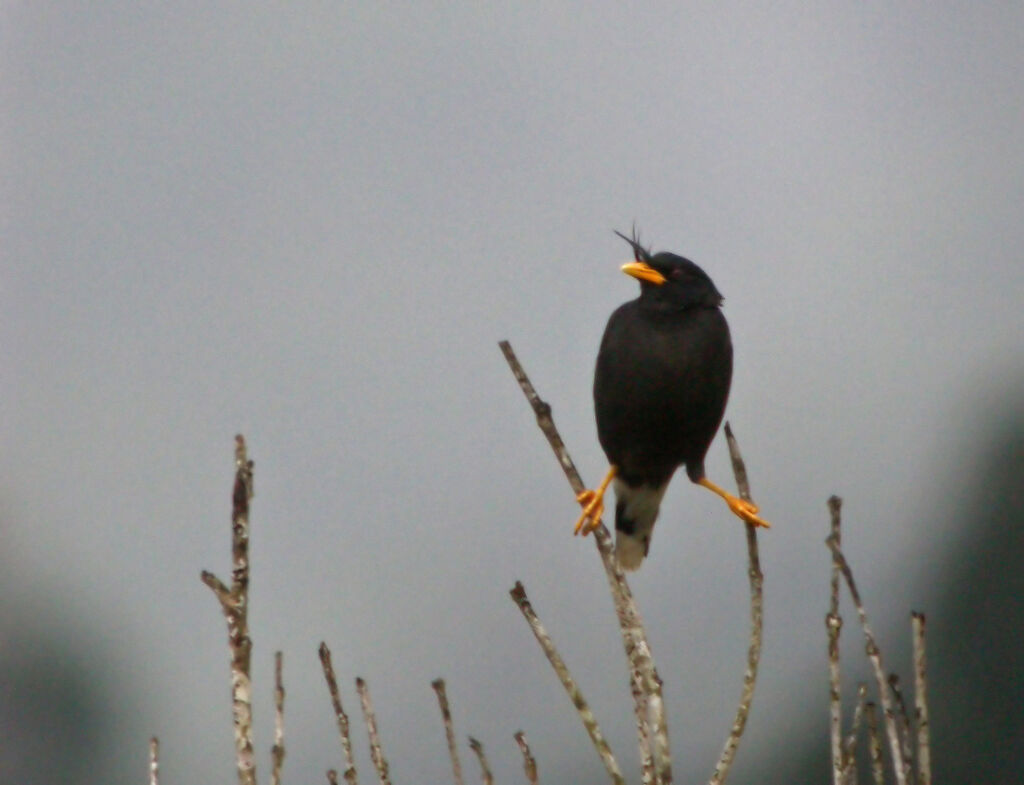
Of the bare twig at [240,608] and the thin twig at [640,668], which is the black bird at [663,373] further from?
the bare twig at [240,608]

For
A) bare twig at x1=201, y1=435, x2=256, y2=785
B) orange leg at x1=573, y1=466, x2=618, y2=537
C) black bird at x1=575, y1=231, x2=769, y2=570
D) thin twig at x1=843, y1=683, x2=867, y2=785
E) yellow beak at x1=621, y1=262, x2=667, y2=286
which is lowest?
thin twig at x1=843, y1=683, x2=867, y2=785

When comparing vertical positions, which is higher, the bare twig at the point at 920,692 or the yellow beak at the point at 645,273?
the yellow beak at the point at 645,273

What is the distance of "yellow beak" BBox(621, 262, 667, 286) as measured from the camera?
720 cm

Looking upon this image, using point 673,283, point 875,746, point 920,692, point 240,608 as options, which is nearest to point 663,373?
point 673,283

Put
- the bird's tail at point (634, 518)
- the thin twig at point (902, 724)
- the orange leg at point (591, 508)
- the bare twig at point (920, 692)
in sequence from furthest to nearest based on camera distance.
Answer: the bird's tail at point (634, 518), the orange leg at point (591, 508), the thin twig at point (902, 724), the bare twig at point (920, 692)

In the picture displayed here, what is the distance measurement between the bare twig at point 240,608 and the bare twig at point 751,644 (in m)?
1.20

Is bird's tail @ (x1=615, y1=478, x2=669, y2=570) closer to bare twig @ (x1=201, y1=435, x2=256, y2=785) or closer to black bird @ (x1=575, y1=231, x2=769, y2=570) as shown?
black bird @ (x1=575, y1=231, x2=769, y2=570)

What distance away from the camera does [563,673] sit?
3.66 meters

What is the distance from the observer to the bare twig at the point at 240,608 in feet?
10.3

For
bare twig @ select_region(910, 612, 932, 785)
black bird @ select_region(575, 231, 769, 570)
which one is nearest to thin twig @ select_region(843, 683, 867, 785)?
bare twig @ select_region(910, 612, 932, 785)

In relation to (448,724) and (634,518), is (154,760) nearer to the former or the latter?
(448,724)

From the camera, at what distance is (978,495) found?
2272cm

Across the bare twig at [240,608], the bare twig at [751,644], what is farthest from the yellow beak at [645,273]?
the bare twig at [240,608]

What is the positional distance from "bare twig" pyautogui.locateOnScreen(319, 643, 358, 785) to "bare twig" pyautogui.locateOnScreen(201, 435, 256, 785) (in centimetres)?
63
